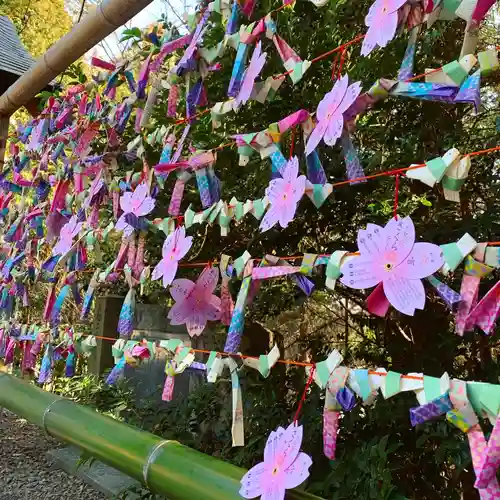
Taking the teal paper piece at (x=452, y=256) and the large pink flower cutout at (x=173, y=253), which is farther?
the large pink flower cutout at (x=173, y=253)

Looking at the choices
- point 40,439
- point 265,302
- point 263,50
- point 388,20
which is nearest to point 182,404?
point 265,302

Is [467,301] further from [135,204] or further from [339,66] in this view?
[135,204]

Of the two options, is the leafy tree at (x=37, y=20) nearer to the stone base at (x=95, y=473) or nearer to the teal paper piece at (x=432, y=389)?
the stone base at (x=95, y=473)

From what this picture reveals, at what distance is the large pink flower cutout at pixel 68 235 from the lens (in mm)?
1352

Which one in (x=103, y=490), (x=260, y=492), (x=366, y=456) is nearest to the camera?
(x=260, y=492)

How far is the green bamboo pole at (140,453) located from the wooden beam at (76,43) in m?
0.99

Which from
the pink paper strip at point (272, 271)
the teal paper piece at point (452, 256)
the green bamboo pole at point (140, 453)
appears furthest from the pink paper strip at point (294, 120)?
the green bamboo pole at point (140, 453)

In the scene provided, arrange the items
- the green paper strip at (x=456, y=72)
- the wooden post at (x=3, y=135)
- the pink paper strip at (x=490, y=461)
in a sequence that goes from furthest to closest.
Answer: the wooden post at (x=3, y=135) < the green paper strip at (x=456, y=72) < the pink paper strip at (x=490, y=461)

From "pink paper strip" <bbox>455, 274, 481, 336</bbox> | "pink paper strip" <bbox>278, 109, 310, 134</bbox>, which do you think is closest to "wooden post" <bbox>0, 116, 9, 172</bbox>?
"pink paper strip" <bbox>278, 109, 310, 134</bbox>

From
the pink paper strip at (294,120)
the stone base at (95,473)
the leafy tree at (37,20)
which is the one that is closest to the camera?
the pink paper strip at (294,120)

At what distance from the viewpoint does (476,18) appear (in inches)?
23.2

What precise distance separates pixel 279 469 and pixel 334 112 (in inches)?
19.9

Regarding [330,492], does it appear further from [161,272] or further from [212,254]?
[212,254]

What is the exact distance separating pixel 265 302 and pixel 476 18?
103 centimetres
